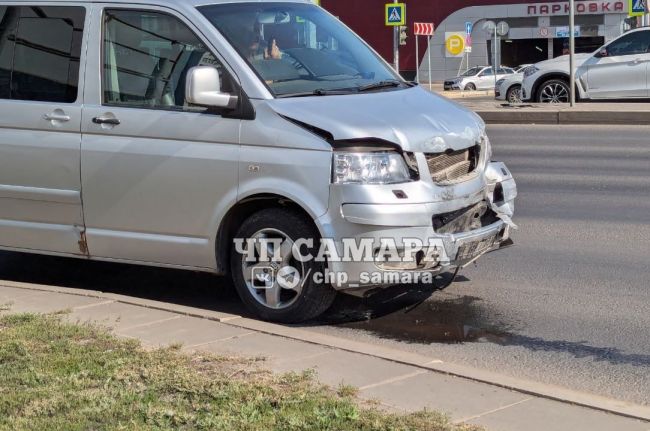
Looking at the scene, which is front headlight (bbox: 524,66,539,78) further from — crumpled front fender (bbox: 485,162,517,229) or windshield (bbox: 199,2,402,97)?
crumpled front fender (bbox: 485,162,517,229)

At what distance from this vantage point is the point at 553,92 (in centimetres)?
2197

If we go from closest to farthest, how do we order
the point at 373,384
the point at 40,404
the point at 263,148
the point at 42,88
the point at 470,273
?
the point at 40,404
the point at 373,384
the point at 263,148
the point at 42,88
the point at 470,273

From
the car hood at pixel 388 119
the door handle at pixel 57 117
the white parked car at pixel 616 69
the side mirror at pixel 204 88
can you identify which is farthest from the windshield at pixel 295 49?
the white parked car at pixel 616 69

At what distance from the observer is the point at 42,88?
287 inches

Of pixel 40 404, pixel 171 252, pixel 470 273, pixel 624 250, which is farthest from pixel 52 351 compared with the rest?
pixel 624 250

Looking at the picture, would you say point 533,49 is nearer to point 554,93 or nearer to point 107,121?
point 554,93

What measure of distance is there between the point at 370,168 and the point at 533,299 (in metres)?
1.81

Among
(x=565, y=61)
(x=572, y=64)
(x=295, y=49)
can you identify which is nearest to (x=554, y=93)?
(x=565, y=61)

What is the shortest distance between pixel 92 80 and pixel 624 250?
450cm

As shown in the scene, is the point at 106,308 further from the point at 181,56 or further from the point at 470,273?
the point at 470,273

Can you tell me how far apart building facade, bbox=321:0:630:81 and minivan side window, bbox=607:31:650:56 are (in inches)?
1224

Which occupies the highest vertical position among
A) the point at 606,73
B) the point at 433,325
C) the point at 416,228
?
the point at 606,73

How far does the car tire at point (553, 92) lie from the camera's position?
2177cm

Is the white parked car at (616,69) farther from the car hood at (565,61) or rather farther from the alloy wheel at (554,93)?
the alloy wheel at (554,93)
